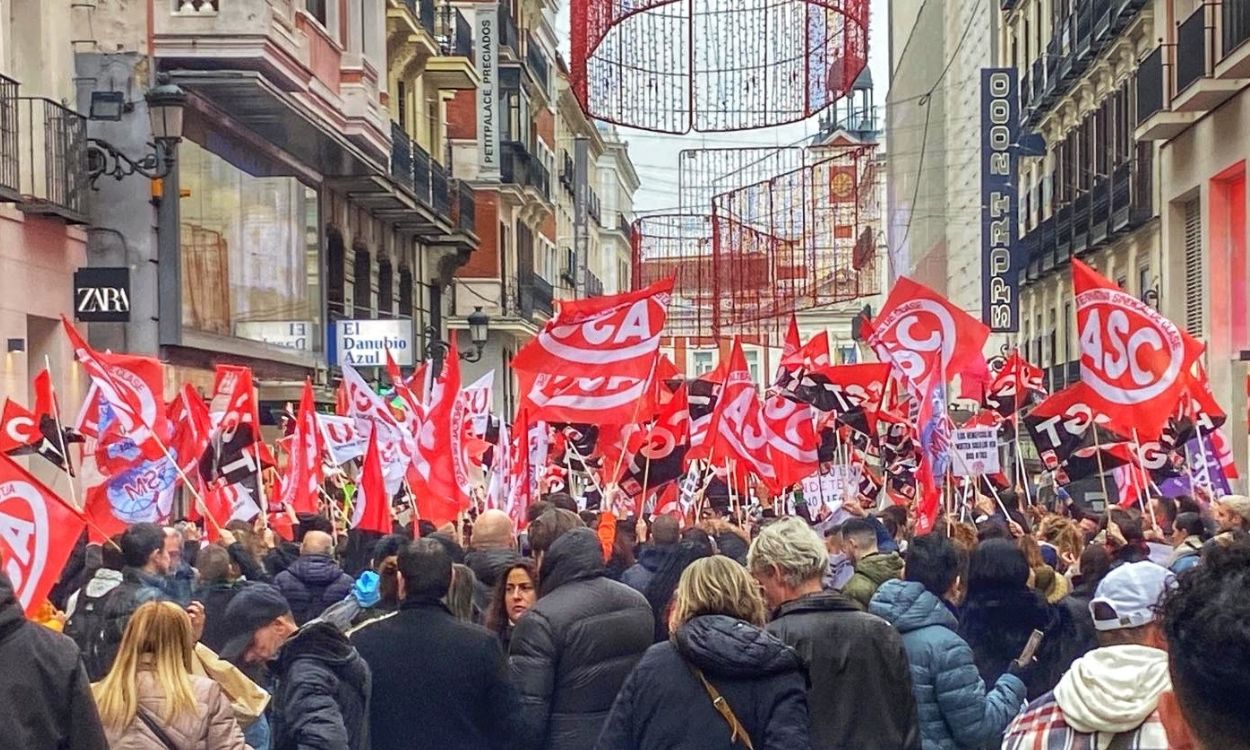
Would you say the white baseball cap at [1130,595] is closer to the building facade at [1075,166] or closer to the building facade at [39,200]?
the building facade at [39,200]

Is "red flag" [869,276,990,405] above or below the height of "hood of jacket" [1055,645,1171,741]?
above

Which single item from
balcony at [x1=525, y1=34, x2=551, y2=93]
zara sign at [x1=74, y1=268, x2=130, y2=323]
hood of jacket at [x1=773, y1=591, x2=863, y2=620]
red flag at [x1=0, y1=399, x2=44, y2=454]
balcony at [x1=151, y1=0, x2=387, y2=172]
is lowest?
hood of jacket at [x1=773, y1=591, x2=863, y2=620]

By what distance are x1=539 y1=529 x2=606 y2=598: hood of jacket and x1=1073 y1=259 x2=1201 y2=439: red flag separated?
7.63 meters

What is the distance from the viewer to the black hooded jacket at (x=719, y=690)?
17.0ft

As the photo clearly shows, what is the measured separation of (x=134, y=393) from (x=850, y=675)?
898 centimetres

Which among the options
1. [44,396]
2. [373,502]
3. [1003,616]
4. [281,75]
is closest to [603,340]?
[373,502]

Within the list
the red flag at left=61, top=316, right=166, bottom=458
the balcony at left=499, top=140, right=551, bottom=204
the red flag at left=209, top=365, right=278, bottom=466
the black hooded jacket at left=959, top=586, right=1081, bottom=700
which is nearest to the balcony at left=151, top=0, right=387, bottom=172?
the red flag at left=209, top=365, right=278, bottom=466

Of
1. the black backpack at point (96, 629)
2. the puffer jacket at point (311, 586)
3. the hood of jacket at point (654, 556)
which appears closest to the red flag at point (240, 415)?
the puffer jacket at point (311, 586)

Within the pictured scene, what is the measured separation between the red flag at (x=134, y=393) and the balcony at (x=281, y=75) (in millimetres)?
7595

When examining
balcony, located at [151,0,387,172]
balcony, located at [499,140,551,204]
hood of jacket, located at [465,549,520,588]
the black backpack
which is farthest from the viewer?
balcony, located at [499,140,551,204]

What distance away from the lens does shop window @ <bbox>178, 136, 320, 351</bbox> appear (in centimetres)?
2175

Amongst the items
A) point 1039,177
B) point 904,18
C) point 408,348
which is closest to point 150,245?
point 408,348

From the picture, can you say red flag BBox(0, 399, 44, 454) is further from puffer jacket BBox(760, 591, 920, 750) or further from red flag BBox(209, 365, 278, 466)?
puffer jacket BBox(760, 591, 920, 750)

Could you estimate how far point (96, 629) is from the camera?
7641 millimetres
